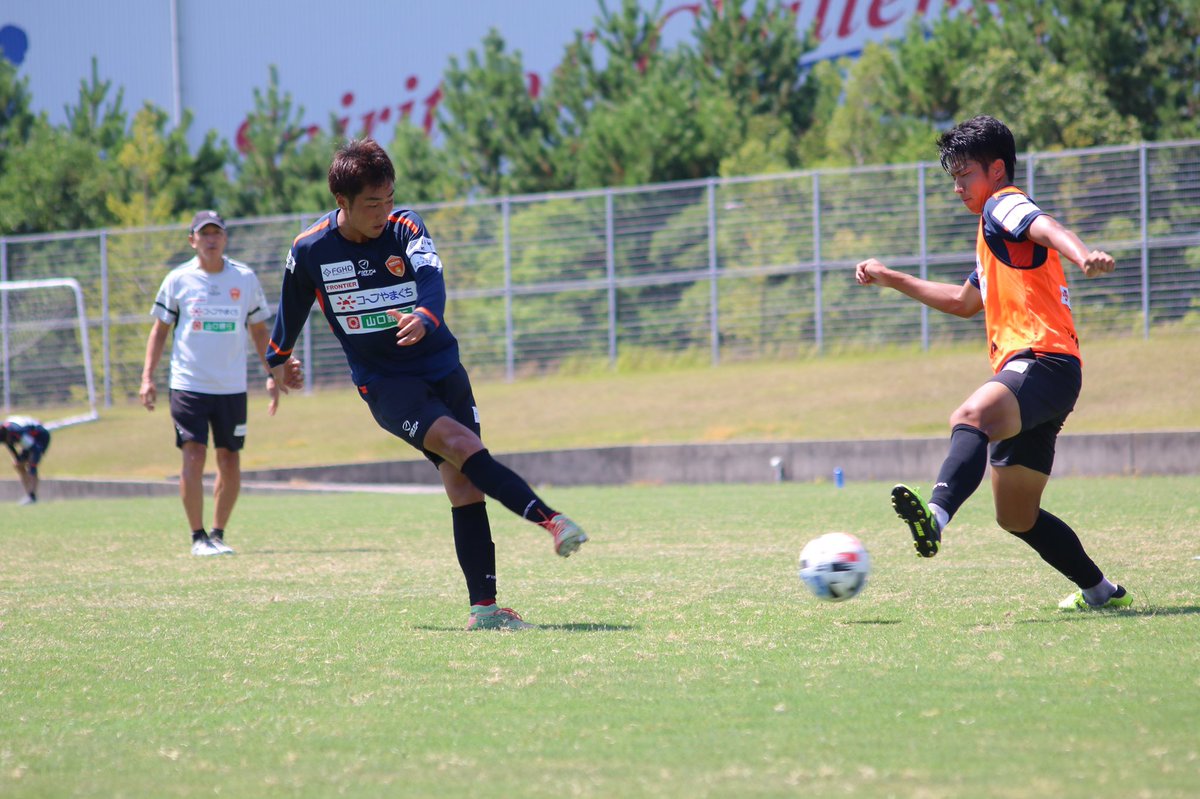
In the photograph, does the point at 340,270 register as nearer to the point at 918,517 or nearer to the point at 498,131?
the point at 918,517

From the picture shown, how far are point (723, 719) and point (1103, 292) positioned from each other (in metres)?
19.8

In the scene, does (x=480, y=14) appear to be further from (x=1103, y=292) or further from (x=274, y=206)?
(x=1103, y=292)

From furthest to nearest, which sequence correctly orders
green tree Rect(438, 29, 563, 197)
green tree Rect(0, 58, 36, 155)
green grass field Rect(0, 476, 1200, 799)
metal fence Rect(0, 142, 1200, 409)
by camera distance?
1. green tree Rect(0, 58, 36, 155)
2. green tree Rect(438, 29, 563, 197)
3. metal fence Rect(0, 142, 1200, 409)
4. green grass field Rect(0, 476, 1200, 799)

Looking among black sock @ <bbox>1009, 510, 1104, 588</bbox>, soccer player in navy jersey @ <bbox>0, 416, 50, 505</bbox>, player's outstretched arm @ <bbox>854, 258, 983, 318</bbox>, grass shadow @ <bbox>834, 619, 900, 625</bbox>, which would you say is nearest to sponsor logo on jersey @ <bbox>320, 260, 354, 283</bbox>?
player's outstretched arm @ <bbox>854, 258, 983, 318</bbox>

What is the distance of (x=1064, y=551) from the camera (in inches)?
222

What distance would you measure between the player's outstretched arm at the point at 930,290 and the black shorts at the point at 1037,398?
1.98 feet

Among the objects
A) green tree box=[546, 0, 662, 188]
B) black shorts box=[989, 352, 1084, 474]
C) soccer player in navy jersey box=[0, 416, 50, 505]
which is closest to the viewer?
black shorts box=[989, 352, 1084, 474]

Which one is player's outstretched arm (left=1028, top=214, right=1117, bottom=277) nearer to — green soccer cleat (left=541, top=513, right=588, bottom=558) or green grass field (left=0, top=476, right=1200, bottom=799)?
green grass field (left=0, top=476, right=1200, bottom=799)

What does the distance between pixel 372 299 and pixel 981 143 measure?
8.51 ft

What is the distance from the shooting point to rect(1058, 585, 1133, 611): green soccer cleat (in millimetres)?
5652

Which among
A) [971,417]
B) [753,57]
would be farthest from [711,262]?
[971,417]

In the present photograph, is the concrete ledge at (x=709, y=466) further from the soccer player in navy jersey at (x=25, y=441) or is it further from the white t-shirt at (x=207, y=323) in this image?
the white t-shirt at (x=207, y=323)

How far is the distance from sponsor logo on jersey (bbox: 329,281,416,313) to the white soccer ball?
202 cm

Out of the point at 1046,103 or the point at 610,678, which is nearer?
the point at 610,678
